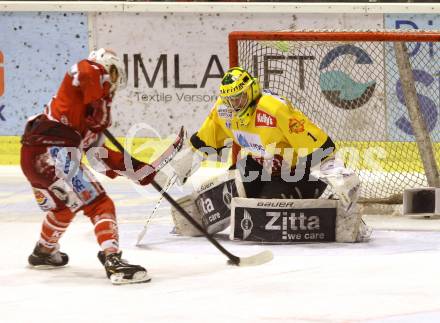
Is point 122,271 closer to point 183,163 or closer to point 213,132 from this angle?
point 183,163

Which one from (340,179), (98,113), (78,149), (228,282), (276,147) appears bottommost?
(228,282)

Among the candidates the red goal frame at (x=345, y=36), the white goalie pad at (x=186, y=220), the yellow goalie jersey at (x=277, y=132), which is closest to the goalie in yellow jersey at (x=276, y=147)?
the yellow goalie jersey at (x=277, y=132)

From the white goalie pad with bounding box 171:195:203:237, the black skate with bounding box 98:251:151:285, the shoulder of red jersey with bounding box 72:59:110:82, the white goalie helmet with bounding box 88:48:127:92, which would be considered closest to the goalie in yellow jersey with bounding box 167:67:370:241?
the white goalie pad with bounding box 171:195:203:237

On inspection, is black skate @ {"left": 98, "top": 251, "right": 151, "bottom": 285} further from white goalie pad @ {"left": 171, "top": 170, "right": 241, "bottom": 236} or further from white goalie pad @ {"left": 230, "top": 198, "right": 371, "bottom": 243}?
white goalie pad @ {"left": 171, "top": 170, "right": 241, "bottom": 236}

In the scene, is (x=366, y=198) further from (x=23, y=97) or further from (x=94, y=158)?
(x=23, y=97)

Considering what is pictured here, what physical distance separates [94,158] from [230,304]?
115cm

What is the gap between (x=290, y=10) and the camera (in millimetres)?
8273

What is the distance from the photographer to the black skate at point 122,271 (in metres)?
4.80

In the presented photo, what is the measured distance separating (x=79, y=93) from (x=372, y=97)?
342 centimetres

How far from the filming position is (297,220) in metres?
5.81

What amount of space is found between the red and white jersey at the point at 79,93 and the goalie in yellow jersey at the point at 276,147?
98cm

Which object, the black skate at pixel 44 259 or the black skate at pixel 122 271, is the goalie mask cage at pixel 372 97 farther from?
the black skate at pixel 122 271

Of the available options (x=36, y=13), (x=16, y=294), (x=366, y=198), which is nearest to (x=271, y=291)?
(x=16, y=294)

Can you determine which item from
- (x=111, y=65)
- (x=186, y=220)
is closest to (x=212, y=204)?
(x=186, y=220)
